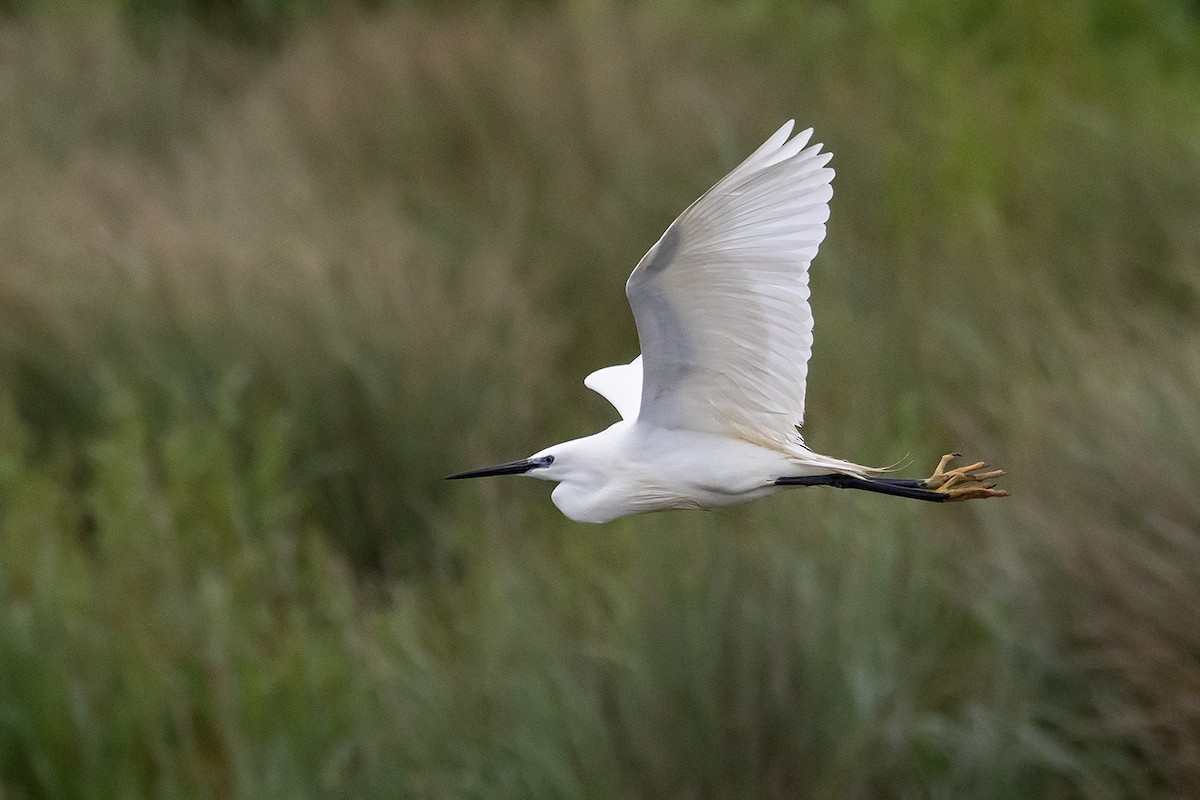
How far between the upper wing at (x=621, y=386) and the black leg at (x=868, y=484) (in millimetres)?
331

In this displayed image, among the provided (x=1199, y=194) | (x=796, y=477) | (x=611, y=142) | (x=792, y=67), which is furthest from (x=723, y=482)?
(x=792, y=67)

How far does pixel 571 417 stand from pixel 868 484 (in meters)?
2.59

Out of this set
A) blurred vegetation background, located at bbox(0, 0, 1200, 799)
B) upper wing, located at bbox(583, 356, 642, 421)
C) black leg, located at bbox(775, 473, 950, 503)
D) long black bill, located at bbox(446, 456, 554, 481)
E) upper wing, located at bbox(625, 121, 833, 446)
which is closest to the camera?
upper wing, located at bbox(625, 121, 833, 446)

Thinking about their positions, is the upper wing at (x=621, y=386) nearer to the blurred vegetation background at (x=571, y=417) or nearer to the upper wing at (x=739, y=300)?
the upper wing at (x=739, y=300)

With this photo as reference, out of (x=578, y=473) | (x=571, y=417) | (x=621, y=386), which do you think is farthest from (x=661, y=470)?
(x=571, y=417)

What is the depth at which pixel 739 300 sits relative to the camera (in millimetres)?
1747

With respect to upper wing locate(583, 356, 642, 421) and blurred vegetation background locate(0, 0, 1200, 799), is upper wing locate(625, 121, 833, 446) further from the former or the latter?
blurred vegetation background locate(0, 0, 1200, 799)

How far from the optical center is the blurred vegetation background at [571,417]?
2787 millimetres

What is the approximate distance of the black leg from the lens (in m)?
1.74

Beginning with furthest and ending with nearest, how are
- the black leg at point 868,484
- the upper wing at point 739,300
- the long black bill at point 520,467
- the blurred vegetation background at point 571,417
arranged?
the blurred vegetation background at point 571,417 → the long black bill at point 520,467 → the black leg at point 868,484 → the upper wing at point 739,300

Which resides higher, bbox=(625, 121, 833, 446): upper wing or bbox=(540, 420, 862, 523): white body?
bbox=(625, 121, 833, 446): upper wing

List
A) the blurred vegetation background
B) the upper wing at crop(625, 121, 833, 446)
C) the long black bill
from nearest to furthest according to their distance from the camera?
the upper wing at crop(625, 121, 833, 446), the long black bill, the blurred vegetation background

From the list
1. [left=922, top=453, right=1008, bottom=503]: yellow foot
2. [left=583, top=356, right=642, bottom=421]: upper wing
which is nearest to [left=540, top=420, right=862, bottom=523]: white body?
[left=922, top=453, right=1008, bottom=503]: yellow foot

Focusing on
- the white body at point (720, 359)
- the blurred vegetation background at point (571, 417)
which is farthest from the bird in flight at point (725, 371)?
the blurred vegetation background at point (571, 417)
